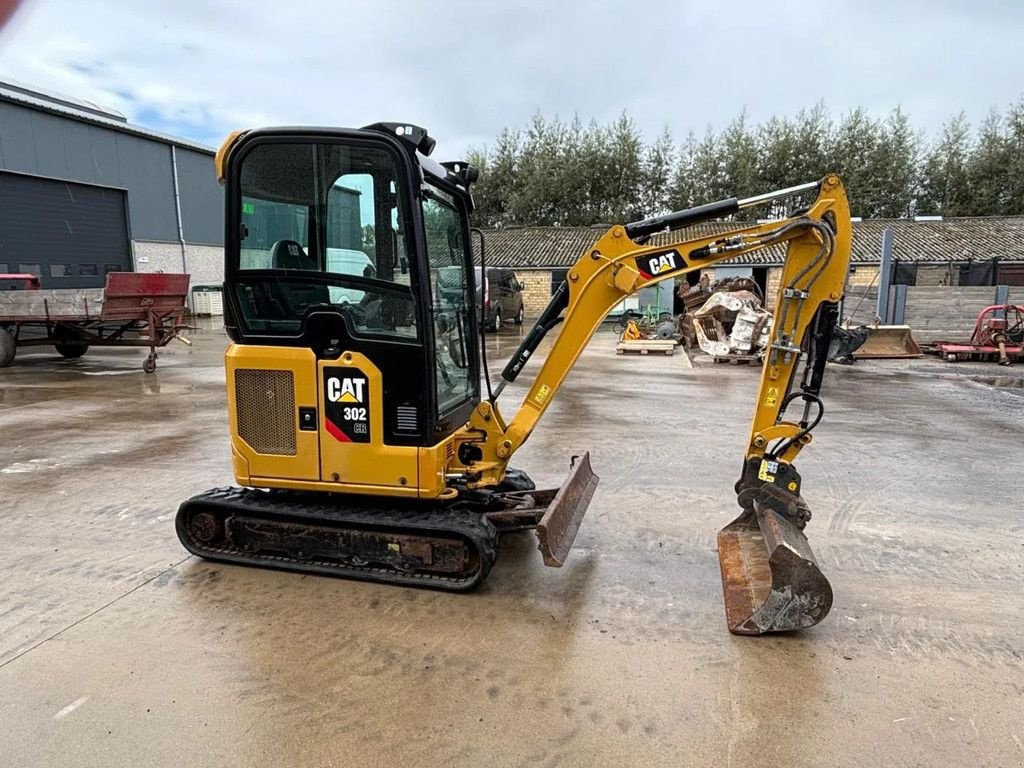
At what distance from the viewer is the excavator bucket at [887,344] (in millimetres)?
14172

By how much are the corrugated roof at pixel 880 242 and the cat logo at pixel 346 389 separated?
21.7m

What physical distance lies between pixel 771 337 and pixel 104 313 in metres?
11.3

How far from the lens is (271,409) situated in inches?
145

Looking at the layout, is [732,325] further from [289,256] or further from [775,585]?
[289,256]

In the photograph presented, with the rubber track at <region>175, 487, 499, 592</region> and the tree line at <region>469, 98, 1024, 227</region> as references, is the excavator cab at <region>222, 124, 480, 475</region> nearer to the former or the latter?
the rubber track at <region>175, 487, 499, 592</region>

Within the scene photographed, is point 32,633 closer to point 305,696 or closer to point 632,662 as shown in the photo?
point 305,696

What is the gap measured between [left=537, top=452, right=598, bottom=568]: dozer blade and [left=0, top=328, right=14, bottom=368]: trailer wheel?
483 inches

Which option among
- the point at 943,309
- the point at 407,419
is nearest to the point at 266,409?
the point at 407,419

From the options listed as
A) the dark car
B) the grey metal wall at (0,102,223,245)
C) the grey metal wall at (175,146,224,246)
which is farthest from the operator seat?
the grey metal wall at (175,146,224,246)

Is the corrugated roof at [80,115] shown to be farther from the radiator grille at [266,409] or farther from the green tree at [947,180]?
the green tree at [947,180]

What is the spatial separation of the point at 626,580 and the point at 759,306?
40.5 ft

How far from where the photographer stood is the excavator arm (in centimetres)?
351

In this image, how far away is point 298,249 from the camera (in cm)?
356

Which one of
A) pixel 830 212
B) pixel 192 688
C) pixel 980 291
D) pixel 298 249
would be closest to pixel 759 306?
pixel 980 291
